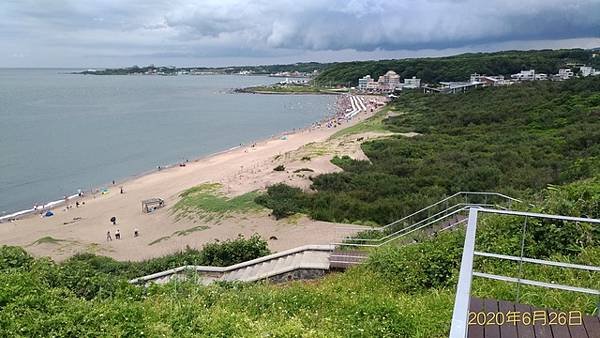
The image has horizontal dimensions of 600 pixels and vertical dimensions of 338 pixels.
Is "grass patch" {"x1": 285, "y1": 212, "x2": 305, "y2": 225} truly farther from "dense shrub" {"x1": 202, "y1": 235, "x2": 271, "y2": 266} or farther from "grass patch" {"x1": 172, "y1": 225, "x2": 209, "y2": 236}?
"dense shrub" {"x1": 202, "y1": 235, "x2": 271, "y2": 266}

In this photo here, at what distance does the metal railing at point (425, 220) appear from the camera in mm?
14469

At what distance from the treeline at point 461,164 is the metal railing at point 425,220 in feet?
5.40

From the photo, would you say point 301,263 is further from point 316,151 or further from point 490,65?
point 490,65

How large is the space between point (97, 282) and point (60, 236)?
19968 millimetres

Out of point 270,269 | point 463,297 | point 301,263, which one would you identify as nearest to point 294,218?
point 270,269

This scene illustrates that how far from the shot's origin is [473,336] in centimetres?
453

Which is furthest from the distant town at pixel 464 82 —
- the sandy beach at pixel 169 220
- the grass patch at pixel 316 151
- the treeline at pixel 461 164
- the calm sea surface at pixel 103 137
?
the sandy beach at pixel 169 220

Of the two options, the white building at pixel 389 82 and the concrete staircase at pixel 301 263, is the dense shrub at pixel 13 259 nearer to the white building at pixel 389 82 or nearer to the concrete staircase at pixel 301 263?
the concrete staircase at pixel 301 263

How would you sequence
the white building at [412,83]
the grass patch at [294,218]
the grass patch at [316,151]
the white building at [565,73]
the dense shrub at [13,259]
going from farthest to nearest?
the white building at [412,83] → the white building at [565,73] → the grass patch at [316,151] → the grass patch at [294,218] → the dense shrub at [13,259]

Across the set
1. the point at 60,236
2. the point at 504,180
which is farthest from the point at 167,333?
the point at 60,236

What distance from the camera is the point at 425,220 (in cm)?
1515

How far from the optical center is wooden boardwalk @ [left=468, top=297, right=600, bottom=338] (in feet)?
15.2

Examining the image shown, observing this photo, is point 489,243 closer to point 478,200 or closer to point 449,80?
point 478,200

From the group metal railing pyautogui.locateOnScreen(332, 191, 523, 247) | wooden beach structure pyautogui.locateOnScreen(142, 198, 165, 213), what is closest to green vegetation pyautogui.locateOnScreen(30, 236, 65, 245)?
wooden beach structure pyautogui.locateOnScreen(142, 198, 165, 213)
